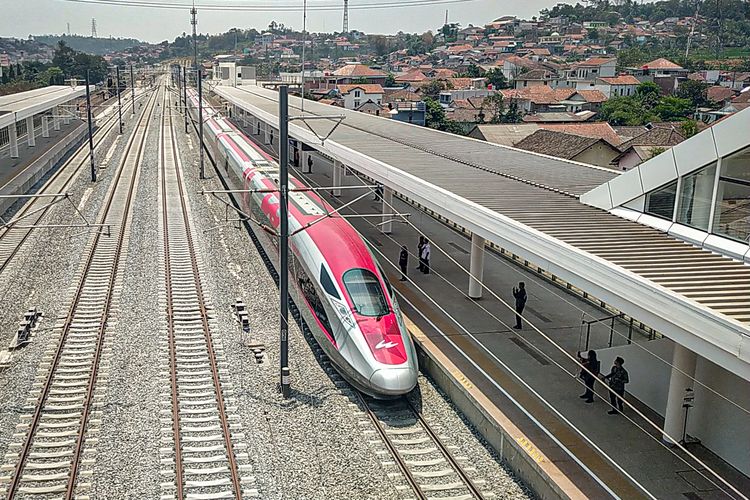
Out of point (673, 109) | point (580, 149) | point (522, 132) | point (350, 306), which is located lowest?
point (350, 306)

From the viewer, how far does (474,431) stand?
43.2 feet

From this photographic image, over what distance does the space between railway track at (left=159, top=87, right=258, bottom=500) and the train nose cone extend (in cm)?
246

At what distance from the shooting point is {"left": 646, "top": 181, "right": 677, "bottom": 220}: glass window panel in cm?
1285

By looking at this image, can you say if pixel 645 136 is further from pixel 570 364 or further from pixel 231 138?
pixel 570 364

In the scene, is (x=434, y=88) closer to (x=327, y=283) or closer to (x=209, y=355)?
(x=209, y=355)

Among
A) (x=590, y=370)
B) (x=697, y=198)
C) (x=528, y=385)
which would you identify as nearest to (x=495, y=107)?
(x=528, y=385)

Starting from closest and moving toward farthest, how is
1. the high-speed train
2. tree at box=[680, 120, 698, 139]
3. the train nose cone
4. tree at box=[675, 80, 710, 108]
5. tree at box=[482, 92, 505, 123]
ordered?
the train nose cone < the high-speed train < tree at box=[680, 120, 698, 139] < tree at box=[482, 92, 505, 123] < tree at box=[675, 80, 710, 108]

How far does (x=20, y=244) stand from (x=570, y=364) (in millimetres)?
18786

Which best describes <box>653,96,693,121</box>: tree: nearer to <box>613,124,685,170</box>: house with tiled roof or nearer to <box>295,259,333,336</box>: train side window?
<box>613,124,685,170</box>: house with tiled roof

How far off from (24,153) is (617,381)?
43.9 m

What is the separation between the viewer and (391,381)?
1355 cm

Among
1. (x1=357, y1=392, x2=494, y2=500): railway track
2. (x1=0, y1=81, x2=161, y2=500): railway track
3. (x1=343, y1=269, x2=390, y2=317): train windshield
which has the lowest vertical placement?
(x1=0, y1=81, x2=161, y2=500): railway track

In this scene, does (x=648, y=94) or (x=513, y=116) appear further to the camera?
(x=648, y=94)

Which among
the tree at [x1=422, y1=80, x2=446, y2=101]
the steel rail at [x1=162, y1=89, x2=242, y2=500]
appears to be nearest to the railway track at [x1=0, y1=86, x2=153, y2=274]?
the steel rail at [x1=162, y1=89, x2=242, y2=500]
